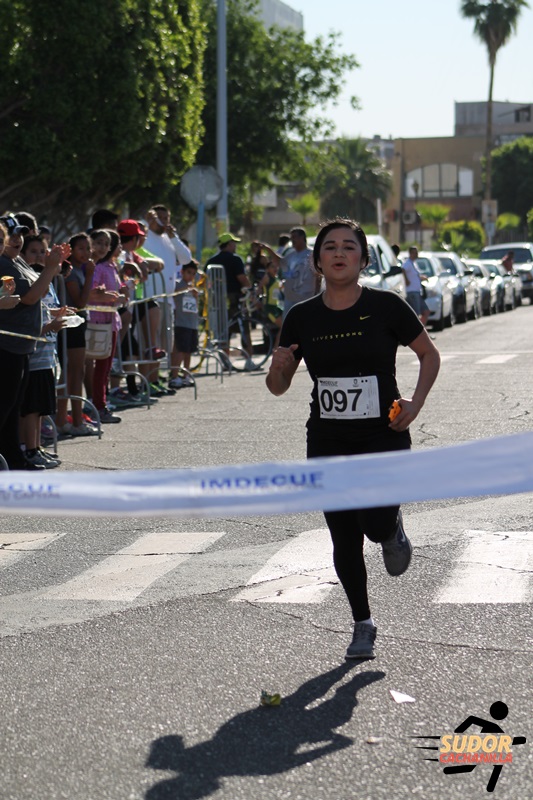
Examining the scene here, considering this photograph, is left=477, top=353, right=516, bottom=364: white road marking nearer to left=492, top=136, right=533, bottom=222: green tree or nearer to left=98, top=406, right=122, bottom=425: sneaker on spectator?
left=98, top=406, right=122, bottom=425: sneaker on spectator

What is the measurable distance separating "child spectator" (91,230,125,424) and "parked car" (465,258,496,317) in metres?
23.3

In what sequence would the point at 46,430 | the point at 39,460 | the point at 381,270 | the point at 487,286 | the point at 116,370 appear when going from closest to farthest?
the point at 39,460
the point at 46,430
the point at 116,370
the point at 381,270
the point at 487,286

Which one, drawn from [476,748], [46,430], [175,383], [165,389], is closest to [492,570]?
[476,748]

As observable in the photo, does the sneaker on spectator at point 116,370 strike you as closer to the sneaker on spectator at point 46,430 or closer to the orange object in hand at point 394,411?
the sneaker on spectator at point 46,430

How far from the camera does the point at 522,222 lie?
336 feet

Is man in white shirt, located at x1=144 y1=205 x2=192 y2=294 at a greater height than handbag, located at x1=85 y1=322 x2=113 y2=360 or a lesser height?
greater

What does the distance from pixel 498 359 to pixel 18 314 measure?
12.0 m

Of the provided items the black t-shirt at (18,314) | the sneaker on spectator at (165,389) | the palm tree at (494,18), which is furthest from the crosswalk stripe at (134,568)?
the palm tree at (494,18)

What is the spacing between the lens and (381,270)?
2512 cm

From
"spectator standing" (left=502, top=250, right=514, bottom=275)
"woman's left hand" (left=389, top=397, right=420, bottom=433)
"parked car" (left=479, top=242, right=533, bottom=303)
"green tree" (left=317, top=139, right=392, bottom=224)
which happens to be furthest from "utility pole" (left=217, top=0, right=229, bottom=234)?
A: "green tree" (left=317, top=139, right=392, bottom=224)

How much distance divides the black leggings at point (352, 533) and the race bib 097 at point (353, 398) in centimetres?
12

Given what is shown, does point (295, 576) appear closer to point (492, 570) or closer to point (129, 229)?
point (492, 570)

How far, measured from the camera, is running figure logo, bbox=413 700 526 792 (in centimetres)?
466

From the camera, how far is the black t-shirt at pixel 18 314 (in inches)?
419
